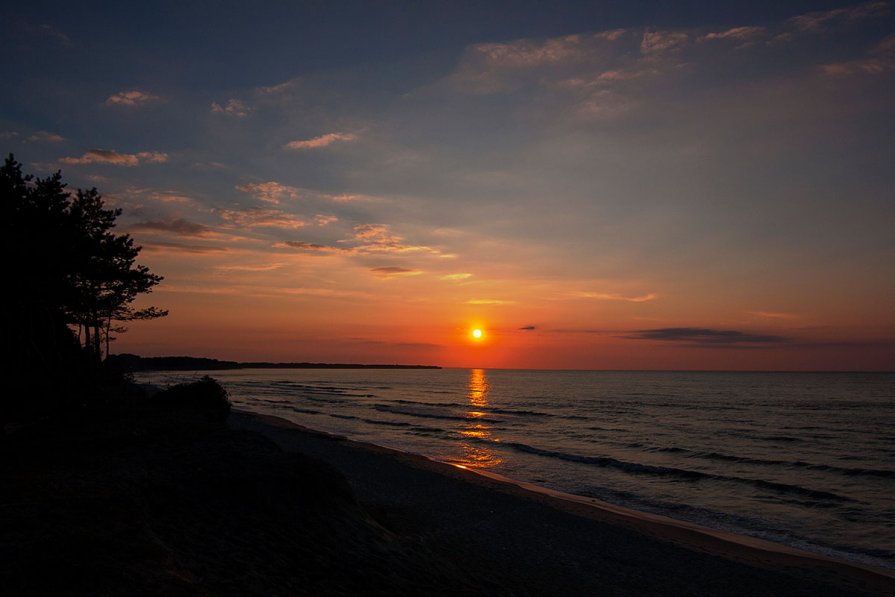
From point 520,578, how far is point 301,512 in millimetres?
4162

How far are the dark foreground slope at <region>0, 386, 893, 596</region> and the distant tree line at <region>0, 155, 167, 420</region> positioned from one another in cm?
529

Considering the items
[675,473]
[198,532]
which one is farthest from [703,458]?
[198,532]

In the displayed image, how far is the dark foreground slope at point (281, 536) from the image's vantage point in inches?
216

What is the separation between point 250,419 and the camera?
3634 centimetres

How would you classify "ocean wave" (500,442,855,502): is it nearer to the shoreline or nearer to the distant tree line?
the shoreline

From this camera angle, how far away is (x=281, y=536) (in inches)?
288

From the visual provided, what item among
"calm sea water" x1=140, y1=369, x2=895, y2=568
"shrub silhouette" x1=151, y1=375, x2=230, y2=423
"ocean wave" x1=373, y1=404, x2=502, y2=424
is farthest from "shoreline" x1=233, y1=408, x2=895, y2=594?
"ocean wave" x1=373, y1=404, x2=502, y2=424

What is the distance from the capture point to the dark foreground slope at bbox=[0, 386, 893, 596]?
5.48 meters

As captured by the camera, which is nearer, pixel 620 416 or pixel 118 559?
pixel 118 559

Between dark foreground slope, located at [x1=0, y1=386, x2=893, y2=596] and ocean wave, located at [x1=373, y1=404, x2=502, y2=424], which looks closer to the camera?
dark foreground slope, located at [x1=0, y1=386, x2=893, y2=596]

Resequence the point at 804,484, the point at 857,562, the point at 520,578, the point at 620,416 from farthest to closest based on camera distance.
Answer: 1. the point at 620,416
2. the point at 804,484
3. the point at 857,562
4. the point at 520,578

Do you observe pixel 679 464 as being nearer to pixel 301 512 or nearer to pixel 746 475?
pixel 746 475

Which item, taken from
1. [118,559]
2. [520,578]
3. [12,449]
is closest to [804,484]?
[520,578]

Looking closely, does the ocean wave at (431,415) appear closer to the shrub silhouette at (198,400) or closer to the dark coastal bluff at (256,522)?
the shrub silhouette at (198,400)
